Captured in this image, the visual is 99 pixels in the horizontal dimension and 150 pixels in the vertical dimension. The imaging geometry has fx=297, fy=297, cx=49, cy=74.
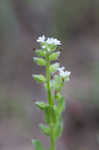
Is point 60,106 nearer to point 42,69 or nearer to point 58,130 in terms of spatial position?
point 58,130

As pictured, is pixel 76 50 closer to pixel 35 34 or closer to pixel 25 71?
pixel 35 34

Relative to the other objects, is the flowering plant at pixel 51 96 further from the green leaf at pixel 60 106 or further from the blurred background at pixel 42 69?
the blurred background at pixel 42 69

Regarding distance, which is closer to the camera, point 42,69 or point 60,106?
point 60,106

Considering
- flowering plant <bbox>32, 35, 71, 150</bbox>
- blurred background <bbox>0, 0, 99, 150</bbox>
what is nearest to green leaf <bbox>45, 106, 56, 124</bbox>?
flowering plant <bbox>32, 35, 71, 150</bbox>

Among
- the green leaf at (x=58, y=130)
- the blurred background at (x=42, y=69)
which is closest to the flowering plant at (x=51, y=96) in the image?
the green leaf at (x=58, y=130)

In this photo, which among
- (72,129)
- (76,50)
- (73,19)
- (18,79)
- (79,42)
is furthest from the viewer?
(73,19)

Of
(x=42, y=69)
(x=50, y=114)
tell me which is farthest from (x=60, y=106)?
(x=42, y=69)

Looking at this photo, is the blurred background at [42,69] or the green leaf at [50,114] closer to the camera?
the green leaf at [50,114]

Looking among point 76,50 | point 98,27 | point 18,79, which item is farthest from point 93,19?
point 18,79
